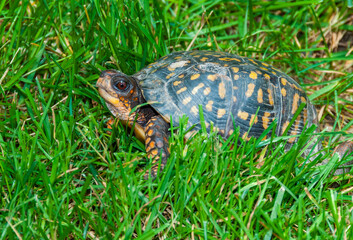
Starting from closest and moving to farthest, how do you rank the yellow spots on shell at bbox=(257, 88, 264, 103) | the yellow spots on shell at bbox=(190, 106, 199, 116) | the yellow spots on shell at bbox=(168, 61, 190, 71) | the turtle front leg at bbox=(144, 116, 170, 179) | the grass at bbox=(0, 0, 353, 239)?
the grass at bbox=(0, 0, 353, 239)
the turtle front leg at bbox=(144, 116, 170, 179)
the yellow spots on shell at bbox=(190, 106, 199, 116)
the yellow spots on shell at bbox=(257, 88, 264, 103)
the yellow spots on shell at bbox=(168, 61, 190, 71)

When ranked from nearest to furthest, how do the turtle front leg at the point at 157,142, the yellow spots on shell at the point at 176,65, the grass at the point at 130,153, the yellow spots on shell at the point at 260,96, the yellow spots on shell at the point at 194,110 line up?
the grass at the point at 130,153, the turtle front leg at the point at 157,142, the yellow spots on shell at the point at 194,110, the yellow spots on shell at the point at 260,96, the yellow spots on shell at the point at 176,65

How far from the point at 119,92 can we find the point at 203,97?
665 millimetres

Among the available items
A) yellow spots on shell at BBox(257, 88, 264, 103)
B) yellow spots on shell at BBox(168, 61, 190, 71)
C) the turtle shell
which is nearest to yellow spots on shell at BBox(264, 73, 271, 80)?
the turtle shell

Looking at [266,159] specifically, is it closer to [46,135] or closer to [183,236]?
[183,236]

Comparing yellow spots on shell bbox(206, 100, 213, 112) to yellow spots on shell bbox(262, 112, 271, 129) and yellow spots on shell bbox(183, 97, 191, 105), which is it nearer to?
yellow spots on shell bbox(183, 97, 191, 105)

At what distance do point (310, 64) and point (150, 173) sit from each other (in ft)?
8.48

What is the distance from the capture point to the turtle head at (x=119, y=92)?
115 inches

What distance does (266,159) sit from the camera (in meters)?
2.67

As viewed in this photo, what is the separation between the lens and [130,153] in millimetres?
2678

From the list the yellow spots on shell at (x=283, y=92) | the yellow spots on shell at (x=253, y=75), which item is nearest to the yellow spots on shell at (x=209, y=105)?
the yellow spots on shell at (x=253, y=75)

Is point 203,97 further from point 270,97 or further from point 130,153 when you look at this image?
point 130,153

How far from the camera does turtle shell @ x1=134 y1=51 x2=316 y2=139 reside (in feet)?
9.40

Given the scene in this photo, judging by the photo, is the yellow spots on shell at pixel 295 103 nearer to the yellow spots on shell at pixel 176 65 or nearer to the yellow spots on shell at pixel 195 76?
the yellow spots on shell at pixel 195 76

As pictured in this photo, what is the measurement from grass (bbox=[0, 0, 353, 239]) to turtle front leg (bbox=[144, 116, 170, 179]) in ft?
0.30
